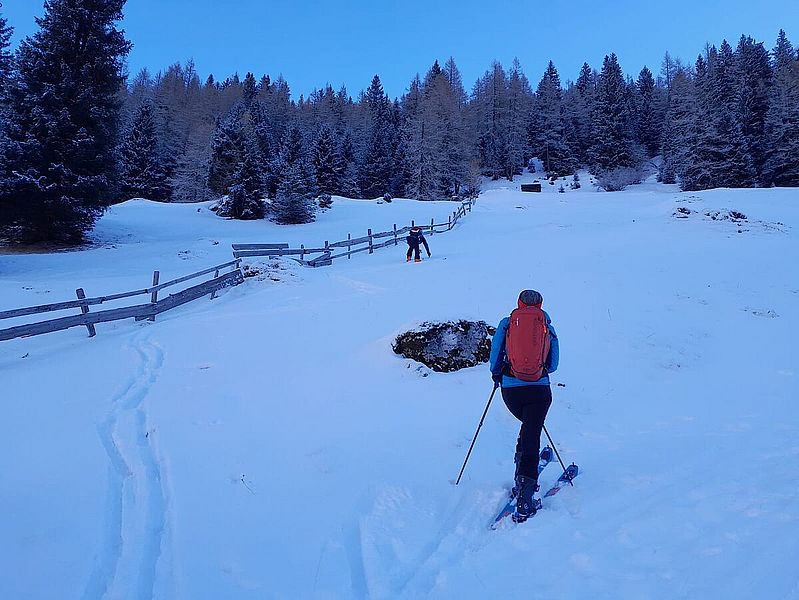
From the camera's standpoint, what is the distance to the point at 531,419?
416cm

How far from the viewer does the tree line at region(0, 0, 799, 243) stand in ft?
70.9

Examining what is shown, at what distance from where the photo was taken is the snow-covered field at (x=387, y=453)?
11.5 ft

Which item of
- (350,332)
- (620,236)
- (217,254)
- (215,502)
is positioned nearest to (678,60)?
(620,236)

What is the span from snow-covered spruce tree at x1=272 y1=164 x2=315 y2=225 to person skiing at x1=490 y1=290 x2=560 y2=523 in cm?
3259

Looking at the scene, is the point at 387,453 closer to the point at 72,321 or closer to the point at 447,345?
the point at 447,345

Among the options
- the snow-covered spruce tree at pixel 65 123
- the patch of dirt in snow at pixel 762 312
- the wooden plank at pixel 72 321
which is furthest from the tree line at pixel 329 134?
the patch of dirt in snow at pixel 762 312

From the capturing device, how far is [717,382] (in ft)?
26.2

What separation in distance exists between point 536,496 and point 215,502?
10.4 ft

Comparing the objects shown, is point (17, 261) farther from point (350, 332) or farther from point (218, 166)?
point (218, 166)

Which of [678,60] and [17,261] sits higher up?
[678,60]

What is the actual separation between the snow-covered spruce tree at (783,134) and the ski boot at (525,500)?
168ft

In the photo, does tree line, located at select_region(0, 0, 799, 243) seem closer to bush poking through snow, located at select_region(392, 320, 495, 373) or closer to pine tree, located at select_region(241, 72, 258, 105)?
pine tree, located at select_region(241, 72, 258, 105)

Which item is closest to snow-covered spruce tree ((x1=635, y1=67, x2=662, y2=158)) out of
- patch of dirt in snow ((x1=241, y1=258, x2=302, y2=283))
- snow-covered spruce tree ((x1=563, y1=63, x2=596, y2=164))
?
snow-covered spruce tree ((x1=563, y1=63, x2=596, y2=164))

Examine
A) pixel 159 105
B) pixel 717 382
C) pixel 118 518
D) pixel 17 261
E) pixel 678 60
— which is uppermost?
pixel 678 60
